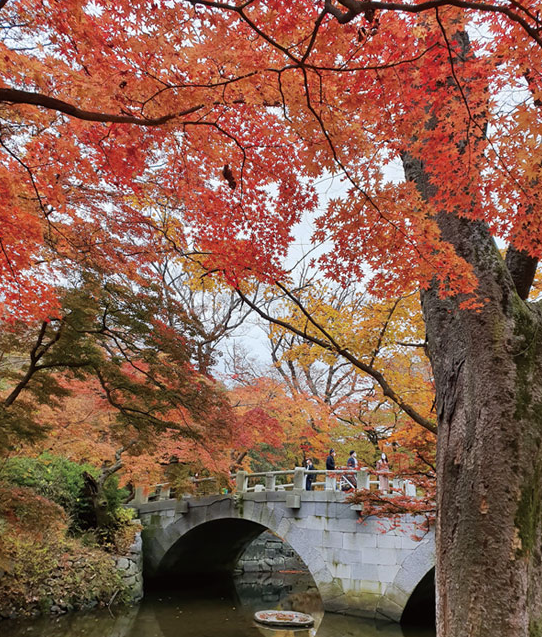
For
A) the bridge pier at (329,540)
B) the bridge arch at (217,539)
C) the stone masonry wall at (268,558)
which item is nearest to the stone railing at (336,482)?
the bridge pier at (329,540)

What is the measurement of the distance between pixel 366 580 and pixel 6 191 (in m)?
11.0

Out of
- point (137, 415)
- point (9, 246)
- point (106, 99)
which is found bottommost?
point (137, 415)

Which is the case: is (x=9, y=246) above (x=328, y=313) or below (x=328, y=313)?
below

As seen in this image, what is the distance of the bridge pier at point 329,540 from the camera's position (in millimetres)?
10719

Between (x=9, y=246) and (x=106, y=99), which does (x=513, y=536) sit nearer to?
(x=106, y=99)

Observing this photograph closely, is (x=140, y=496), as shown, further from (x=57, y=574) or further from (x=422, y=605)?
(x=422, y=605)

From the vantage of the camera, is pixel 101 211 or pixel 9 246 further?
pixel 101 211

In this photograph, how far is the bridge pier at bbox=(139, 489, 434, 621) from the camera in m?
10.7

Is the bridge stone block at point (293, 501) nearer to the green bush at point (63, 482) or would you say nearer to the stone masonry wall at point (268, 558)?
the green bush at point (63, 482)

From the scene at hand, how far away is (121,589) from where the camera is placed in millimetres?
11523

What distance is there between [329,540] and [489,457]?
9.97 m

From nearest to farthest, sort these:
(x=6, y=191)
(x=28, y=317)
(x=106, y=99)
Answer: (x=106, y=99) < (x=6, y=191) < (x=28, y=317)

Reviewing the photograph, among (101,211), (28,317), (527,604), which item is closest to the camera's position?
(527,604)

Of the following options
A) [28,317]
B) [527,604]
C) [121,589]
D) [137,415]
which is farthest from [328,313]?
[121,589]
